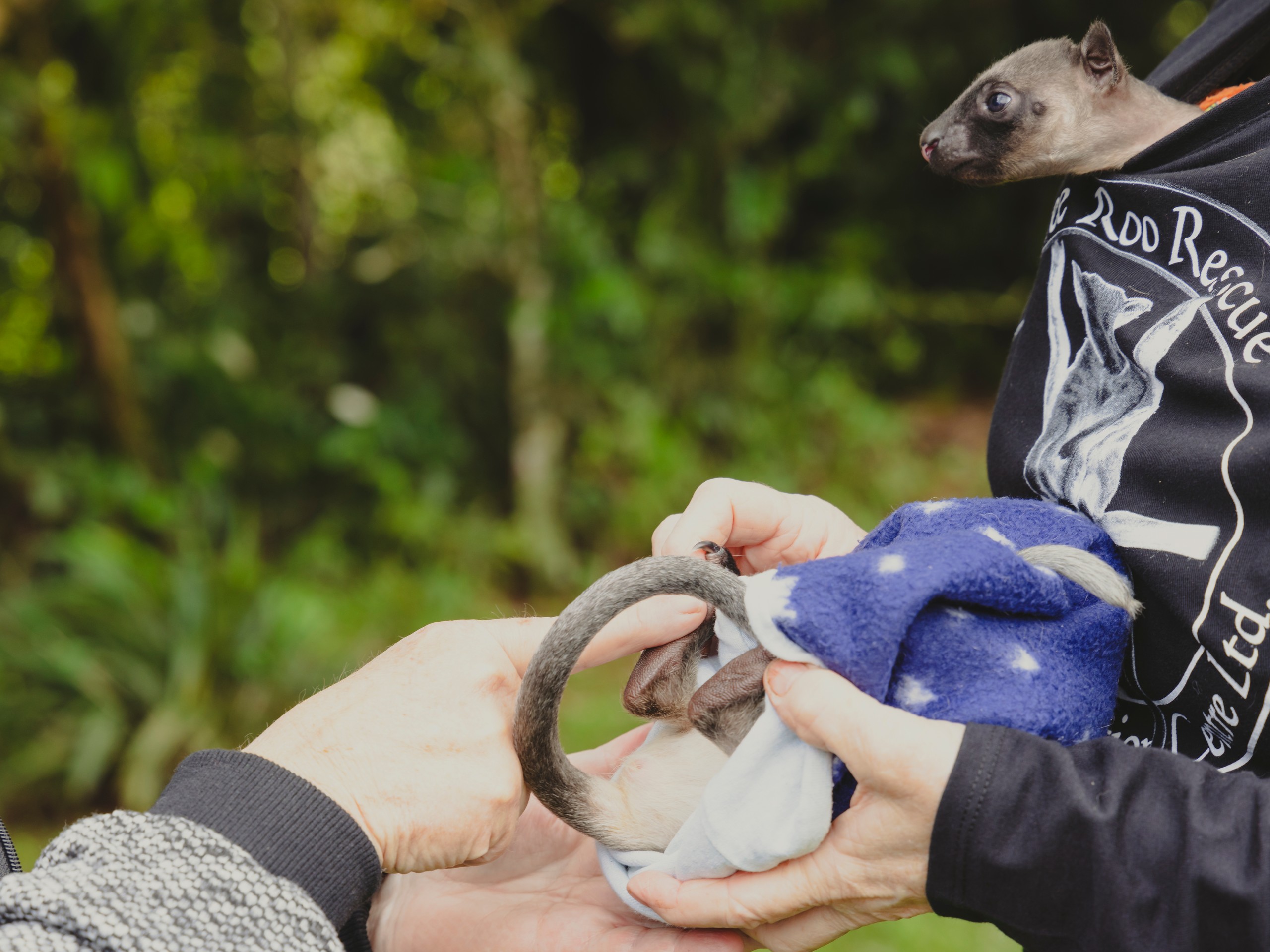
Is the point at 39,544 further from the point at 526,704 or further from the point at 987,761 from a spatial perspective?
the point at 987,761

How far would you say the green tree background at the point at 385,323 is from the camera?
13.5 feet

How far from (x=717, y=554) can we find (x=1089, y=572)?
1.87ft

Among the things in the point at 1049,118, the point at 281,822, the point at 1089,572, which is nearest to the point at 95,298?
the point at 281,822

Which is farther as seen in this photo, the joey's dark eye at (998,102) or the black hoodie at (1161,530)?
the joey's dark eye at (998,102)

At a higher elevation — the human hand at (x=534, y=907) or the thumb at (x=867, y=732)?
the thumb at (x=867, y=732)

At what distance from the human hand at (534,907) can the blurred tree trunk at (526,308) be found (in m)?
3.58

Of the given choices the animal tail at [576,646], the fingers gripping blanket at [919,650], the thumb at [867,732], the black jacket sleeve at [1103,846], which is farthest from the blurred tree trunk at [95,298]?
the black jacket sleeve at [1103,846]

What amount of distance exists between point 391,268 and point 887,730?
5.14m

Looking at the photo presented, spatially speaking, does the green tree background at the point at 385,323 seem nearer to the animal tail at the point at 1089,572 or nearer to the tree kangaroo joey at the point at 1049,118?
the tree kangaroo joey at the point at 1049,118

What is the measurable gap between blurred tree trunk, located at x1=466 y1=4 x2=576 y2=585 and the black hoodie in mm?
3851

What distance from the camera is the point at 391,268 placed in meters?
5.71

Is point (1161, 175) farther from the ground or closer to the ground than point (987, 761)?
farther from the ground

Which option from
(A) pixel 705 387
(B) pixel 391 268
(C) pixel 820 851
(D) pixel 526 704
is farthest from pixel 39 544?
(C) pixel 820 851

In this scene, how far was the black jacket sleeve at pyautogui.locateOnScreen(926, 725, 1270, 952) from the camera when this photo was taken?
3.29 ft
